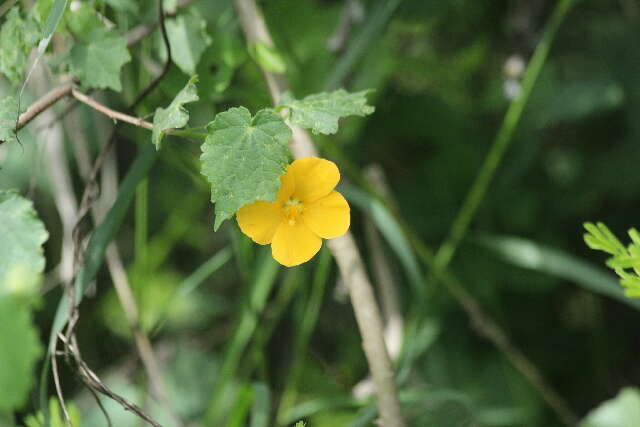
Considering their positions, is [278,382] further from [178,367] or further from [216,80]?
[216,80]

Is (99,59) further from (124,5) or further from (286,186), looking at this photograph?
(286,186)

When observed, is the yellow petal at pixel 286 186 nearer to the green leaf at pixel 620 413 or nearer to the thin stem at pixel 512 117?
the thin stem at pixel 512 117

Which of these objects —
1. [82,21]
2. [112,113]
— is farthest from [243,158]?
[82,21]

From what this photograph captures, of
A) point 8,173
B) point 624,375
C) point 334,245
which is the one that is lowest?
point 624,375

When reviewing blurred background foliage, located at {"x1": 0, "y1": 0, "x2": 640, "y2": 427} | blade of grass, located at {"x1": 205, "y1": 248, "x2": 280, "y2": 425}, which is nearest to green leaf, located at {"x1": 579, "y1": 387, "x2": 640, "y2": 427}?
blurred background foliage, located at {"x1": 0, "y1": 0, "x2": 640, "y2": 427}

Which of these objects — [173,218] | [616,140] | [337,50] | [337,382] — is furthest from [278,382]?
[616,140]

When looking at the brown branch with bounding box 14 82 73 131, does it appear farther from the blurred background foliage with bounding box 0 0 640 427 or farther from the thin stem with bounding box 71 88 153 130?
the blurred background foliage with bounding box 0 0 640 427
